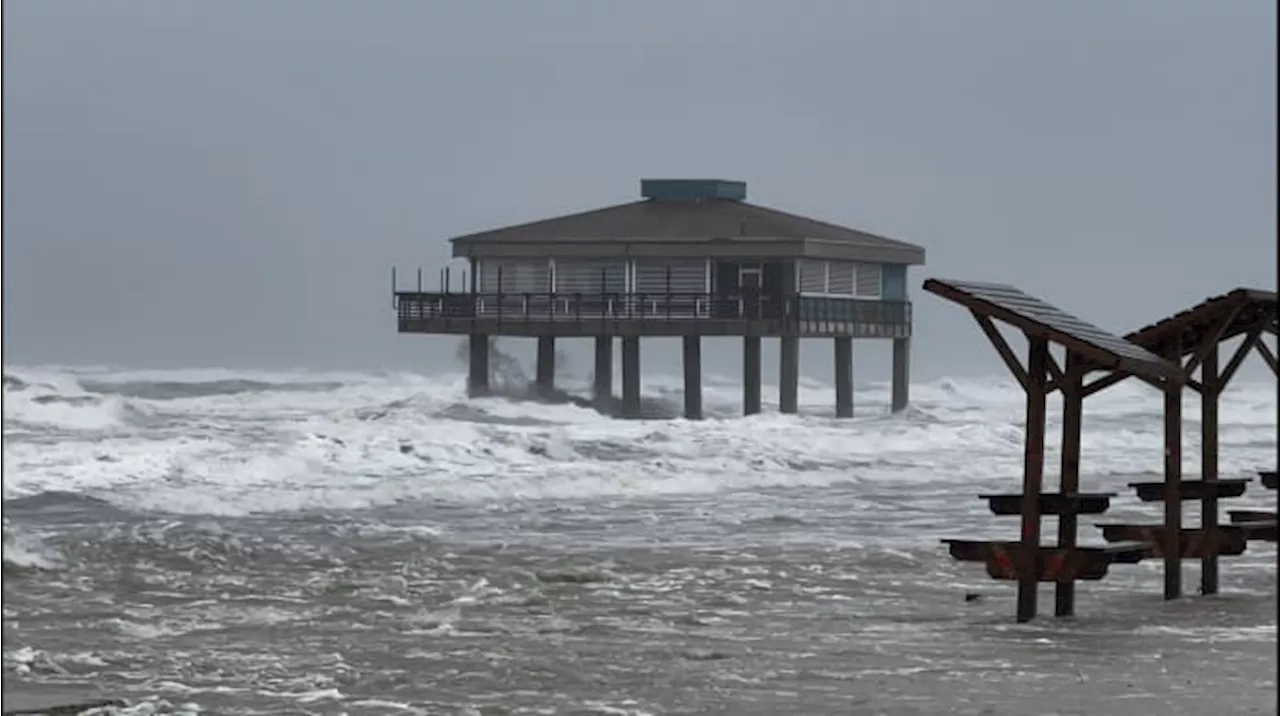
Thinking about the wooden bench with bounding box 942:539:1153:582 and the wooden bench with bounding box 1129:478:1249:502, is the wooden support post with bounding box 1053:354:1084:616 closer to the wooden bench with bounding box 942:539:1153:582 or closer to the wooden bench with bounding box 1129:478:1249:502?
the wooden bench with bounding box 942:539:1153:582

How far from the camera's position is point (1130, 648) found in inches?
601

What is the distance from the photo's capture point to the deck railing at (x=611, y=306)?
52500 millimetres

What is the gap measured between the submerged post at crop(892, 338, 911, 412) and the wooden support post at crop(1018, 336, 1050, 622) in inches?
1630

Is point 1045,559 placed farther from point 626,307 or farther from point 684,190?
point 684,190

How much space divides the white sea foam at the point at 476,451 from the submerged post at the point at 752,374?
268 cm

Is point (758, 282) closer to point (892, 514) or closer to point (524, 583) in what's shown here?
point (892, 514)

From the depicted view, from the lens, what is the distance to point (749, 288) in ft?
177

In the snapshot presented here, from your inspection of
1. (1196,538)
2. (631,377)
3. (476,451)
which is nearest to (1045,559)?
(1196,538)

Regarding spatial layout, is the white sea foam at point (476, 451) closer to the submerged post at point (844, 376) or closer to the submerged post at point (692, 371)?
the submerged post at point (844, 376)

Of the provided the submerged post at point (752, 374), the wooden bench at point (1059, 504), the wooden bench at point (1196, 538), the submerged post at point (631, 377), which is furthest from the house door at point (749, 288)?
the wooden bench at point (1059, 504)

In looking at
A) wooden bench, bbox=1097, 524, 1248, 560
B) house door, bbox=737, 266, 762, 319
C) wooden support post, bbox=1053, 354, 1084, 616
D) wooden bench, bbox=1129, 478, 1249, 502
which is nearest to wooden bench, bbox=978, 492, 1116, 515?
wooden support post, bbox=1053, 354, 1084, 616

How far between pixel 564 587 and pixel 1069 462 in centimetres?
405

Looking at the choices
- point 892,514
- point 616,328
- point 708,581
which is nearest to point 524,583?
point 708,581

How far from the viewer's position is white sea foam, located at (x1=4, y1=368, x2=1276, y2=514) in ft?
101
